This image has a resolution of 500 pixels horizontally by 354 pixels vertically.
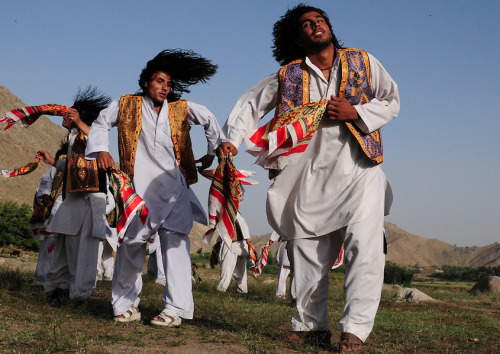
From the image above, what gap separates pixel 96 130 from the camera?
602 centimetres

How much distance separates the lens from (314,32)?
511 cm

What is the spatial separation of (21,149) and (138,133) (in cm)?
6984

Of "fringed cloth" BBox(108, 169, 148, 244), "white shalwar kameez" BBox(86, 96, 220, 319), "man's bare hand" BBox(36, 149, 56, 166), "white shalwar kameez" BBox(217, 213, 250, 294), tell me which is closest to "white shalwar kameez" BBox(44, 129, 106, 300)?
"man's bare hand" BBox(36, 149, 56, 166)

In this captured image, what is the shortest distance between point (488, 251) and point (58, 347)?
5131 inches

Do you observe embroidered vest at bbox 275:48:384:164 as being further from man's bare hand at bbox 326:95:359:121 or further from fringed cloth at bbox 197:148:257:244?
fringed cloth at bbox 197:148:257:244

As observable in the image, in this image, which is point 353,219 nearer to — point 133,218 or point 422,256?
point 133,218

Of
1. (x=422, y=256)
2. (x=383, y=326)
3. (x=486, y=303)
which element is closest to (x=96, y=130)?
(x=383, y=326)

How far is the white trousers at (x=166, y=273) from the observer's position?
568 cm

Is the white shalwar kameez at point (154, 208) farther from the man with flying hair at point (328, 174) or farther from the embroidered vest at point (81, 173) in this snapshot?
the embroidered vest at point (81, 173)

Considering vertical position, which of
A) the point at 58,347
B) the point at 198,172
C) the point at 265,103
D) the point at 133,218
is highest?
the point at 265,103

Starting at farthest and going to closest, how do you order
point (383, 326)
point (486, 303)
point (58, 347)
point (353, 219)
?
point (486, 303) < point (383, 326) < point (353, 219) < point (58, 347)

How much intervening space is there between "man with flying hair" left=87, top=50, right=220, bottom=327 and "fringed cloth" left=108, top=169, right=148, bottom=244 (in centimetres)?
13

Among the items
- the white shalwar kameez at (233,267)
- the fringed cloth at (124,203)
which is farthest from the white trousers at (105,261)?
the fringed cloth at (124,203)

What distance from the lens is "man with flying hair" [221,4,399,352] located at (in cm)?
460
